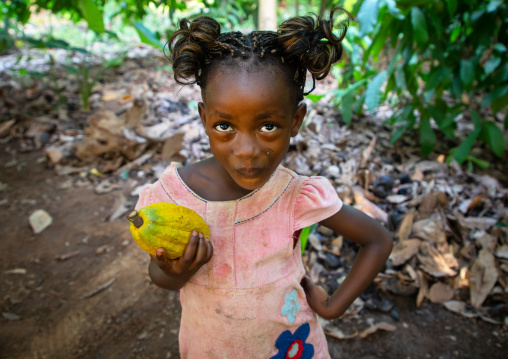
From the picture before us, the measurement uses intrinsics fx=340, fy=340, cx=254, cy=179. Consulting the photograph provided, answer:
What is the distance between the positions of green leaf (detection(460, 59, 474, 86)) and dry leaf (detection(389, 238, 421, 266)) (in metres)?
1.27

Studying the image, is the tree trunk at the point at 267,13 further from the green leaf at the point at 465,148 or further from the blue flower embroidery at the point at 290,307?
the blue flower embroidery at the point at 290,307

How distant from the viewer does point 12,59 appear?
20.9 feet

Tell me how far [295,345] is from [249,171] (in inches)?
27.3

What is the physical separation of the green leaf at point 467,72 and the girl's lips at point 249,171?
7.44 feet

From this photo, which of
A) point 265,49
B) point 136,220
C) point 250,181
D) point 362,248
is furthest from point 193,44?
point 362,248

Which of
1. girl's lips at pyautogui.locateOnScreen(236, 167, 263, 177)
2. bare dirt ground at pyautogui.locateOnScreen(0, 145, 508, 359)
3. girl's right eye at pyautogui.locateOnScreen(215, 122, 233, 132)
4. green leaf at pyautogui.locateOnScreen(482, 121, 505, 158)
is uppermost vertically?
girl's right eye at pyautogui.locateOnScreen(215, 122, 233, 132)

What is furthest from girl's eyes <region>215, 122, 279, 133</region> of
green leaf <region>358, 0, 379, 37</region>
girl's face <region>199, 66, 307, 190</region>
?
green leaf <region>358, 0, 379, 37</region>

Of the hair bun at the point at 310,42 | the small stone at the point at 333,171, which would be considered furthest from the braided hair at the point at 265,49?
the small stone at the point at 333,171

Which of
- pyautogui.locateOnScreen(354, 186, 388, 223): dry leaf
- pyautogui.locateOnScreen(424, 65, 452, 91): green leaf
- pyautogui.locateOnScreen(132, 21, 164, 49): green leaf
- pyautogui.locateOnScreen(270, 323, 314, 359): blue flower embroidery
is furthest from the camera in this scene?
pyautogui.locateOnScreen(132, 21, 164, 49): green leaf

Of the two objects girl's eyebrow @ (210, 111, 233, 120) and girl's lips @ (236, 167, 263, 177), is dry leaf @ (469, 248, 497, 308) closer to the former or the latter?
girl's lips @ (236, 167, 263, 177)

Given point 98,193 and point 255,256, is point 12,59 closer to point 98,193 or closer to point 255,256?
point 98,193

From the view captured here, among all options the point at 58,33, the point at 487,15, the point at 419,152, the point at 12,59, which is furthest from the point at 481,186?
the point at 58,33

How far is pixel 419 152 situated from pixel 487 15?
117 centimetres

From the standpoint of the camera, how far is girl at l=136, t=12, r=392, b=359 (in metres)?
0.95
